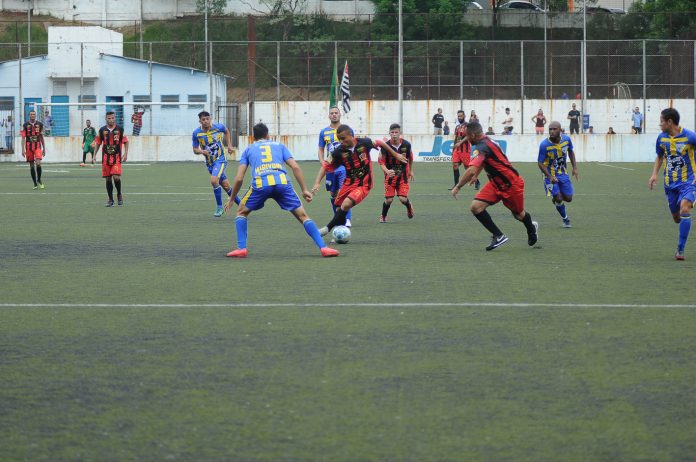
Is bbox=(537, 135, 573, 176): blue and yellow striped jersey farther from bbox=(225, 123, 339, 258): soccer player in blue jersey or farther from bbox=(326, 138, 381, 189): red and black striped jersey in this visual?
bbox=(225, 123, 339, 258): soccer player in blue jersey

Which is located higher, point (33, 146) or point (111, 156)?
point (33, 146)

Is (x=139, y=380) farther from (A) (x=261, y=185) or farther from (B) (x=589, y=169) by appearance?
(B) (x=589, y=169)

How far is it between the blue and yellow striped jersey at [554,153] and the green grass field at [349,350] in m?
2.25

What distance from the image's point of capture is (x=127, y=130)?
5478 cm

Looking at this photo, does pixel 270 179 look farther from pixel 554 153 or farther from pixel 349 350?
pixel 554 153

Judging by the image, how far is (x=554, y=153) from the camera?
18.4 metres

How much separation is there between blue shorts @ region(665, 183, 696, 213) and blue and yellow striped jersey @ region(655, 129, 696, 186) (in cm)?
5

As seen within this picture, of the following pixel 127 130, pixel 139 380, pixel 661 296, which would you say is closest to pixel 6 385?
pixel 139 380

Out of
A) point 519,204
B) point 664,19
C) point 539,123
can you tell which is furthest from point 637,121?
point 519,204

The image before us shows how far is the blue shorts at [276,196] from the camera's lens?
13.7 metres

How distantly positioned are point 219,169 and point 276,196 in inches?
315

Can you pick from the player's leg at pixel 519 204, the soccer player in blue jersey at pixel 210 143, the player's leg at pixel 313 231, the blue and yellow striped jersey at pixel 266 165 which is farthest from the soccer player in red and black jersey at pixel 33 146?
the player's leg at pixel 519 204

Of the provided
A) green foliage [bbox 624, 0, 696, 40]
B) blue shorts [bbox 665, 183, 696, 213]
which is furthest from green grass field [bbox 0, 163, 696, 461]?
green foliage [bbox 624, 0, 696, 40]

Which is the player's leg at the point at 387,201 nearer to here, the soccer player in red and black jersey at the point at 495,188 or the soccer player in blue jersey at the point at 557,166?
the soccer player in blue jersey at the point at 557,166
